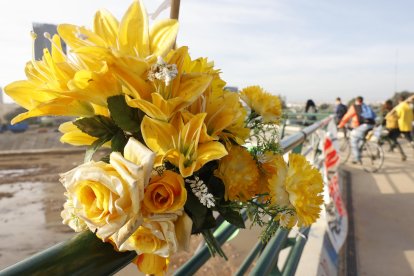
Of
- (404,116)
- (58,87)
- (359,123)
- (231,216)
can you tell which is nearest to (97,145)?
(58,87)

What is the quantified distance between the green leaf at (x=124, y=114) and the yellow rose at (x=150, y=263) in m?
0.27

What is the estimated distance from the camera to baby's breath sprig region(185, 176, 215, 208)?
2.44 ft

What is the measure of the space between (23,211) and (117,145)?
944 centimetres

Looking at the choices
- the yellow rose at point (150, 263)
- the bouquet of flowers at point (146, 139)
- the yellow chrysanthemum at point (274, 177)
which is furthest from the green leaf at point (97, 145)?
the yellow chrysanthemum at point (274, 177)

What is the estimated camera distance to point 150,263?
2.49 feet

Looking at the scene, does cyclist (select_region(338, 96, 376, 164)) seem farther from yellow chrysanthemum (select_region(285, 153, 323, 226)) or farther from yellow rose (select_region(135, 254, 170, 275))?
yellow rose (select_region(135, 254, 170, 275))

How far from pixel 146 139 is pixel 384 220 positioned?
4949mm

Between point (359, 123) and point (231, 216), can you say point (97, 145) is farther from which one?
point (359, 123)

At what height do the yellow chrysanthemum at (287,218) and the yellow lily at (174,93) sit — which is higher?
the yellow lily at (174,93)

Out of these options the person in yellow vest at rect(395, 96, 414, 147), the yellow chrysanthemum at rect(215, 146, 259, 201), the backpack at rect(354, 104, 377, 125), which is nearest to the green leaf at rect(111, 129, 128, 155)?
the yellow chrysanthemum at rect(215, 146, 259, 201)

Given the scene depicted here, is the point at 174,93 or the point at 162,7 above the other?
the point at 162,7

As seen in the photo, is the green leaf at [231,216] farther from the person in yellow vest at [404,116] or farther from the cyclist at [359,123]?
the person in yellow vest at [404,116]

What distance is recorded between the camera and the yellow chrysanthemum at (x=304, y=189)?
84cm

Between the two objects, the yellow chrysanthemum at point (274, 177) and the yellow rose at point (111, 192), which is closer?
the yellow rose at point (111, 192)
